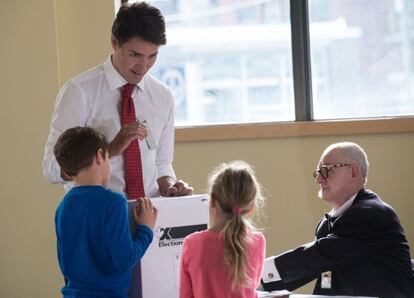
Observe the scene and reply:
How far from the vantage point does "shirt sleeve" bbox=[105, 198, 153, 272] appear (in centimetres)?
212

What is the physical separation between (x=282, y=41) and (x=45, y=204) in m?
1.67

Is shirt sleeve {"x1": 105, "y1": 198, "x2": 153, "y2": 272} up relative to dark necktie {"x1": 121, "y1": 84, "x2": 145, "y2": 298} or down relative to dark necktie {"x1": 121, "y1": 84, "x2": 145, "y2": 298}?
down

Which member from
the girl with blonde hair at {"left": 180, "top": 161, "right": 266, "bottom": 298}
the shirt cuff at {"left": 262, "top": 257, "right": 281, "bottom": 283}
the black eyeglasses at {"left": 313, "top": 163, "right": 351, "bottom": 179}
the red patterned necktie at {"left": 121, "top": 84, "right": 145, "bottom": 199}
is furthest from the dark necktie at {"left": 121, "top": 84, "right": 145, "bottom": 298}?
the black eyeglasses at {"left": 313, "top": 163, "right": 351, "bottom": 179}

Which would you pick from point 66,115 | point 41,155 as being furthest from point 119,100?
point 41,155

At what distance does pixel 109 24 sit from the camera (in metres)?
4.20

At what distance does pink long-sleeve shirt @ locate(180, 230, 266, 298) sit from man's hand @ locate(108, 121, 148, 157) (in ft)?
1.16

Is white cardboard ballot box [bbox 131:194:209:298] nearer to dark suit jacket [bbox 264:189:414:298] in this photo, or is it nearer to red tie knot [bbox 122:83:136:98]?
red tie knot [bbox 122:83:136:98]

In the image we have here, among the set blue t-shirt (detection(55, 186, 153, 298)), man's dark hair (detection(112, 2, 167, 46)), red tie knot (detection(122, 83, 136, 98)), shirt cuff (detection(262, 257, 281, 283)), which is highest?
man's dark hair (detection(112, 2, 167, 46))

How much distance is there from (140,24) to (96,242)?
2.41ft

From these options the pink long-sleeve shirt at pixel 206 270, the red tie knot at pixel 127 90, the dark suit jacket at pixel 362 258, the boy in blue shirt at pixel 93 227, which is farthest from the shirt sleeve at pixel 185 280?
the dark suit jacket at pixel 362 258

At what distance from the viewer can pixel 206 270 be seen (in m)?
2.14

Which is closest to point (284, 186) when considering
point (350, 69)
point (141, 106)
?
point (350, 69)

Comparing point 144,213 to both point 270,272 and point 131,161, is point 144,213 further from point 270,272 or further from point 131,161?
point 270,272

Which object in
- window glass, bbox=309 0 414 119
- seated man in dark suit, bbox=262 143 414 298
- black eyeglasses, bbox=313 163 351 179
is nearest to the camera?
seated man in dark suit, bbox=262 143 414 298
